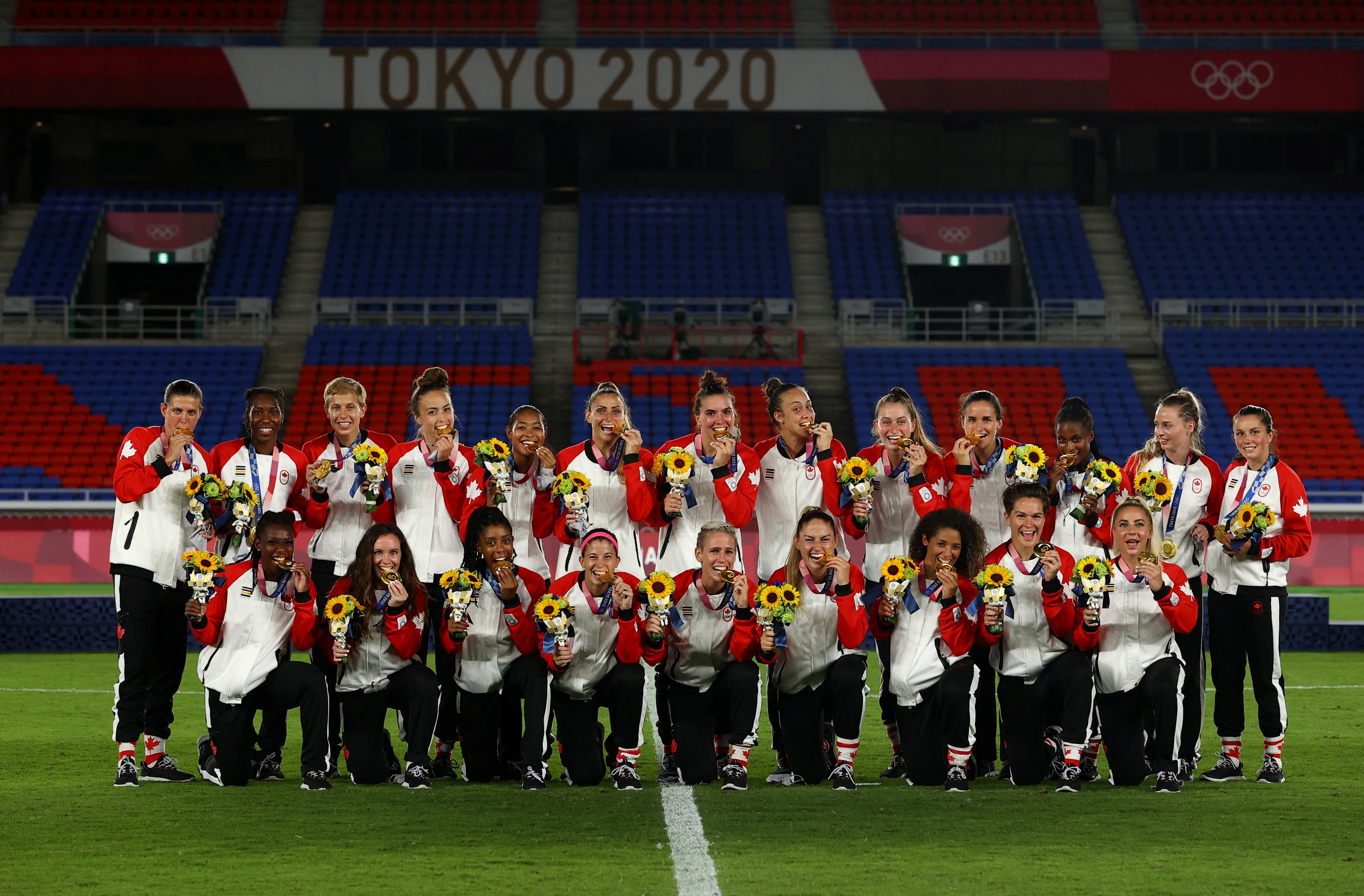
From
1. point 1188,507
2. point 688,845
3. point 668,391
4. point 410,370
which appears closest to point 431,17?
point 410,370

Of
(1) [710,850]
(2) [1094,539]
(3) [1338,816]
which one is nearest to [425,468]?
(1) [710,850]

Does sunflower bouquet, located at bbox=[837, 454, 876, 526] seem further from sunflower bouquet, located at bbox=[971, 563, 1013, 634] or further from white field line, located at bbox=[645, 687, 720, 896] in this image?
white field line, located at bbox=[645, 687, 720, 896]

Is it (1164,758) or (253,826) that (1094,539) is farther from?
(253,826)

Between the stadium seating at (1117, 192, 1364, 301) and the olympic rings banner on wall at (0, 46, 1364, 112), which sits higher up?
the olympic rings banner on wall at (0, 46, 1364, 112)

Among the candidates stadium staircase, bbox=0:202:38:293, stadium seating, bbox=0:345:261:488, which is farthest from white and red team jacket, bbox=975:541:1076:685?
stadium staircase, bbox=0:202:38:293

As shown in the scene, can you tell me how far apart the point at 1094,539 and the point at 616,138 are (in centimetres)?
2608

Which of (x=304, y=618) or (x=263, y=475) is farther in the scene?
(x=263, y=475)

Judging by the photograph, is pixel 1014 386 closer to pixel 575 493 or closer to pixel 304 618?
pixel 575 493

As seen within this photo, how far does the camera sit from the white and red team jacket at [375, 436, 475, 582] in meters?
7.67

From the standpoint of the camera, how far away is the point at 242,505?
7.21m

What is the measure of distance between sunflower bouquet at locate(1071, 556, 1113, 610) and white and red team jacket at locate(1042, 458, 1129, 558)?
518mm

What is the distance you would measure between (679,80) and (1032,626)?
74.6 feet

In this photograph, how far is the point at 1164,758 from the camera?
7.07 metres

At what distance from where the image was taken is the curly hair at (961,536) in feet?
23.6
